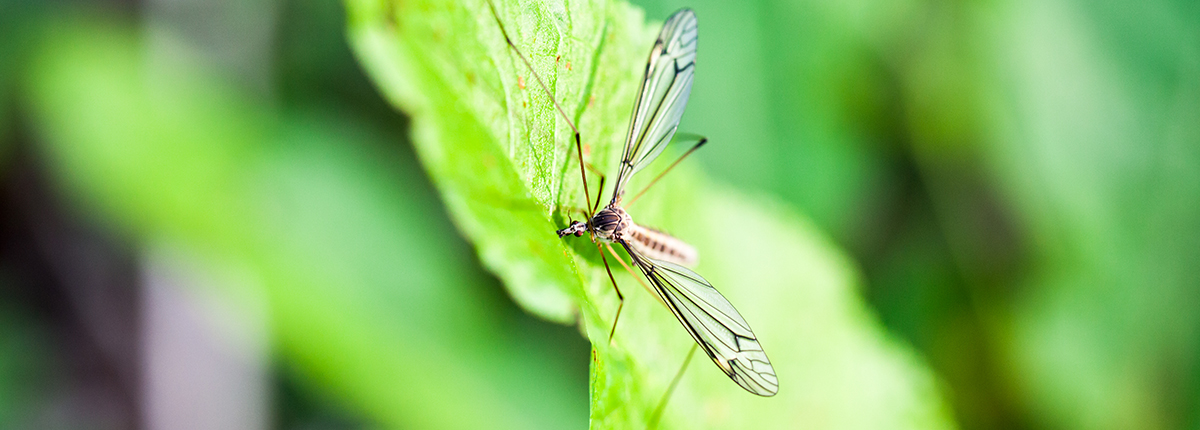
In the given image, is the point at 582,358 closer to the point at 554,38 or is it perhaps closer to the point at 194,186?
the point at 194,186

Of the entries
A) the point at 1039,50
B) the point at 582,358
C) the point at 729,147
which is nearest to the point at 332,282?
the point at 582,358

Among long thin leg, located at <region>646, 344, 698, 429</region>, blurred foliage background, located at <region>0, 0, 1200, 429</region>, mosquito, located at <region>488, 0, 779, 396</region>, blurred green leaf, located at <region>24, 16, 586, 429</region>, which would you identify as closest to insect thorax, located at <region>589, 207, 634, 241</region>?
mosquito, located at <region>488, 0, 779, 396</region>

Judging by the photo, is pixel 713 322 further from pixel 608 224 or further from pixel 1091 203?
pixel 1091 203

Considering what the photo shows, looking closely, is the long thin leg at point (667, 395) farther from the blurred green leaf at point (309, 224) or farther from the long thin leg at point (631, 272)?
the blurred green leaf at point (309, 224)

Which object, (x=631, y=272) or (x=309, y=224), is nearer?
(x=631, y=272)

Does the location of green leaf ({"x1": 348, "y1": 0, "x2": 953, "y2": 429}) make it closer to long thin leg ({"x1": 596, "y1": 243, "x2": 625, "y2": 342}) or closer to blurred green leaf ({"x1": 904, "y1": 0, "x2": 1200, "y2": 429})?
long thin leg ({"x1": 596, "y1": 243, "x2": 625, "y2": 342})

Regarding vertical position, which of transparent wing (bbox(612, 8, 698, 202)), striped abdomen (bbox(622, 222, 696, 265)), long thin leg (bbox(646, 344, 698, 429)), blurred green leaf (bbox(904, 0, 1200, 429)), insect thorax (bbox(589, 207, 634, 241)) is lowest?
long thin leg (bbox(646, 344, 698, 429))

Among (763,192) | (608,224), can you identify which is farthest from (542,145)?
(763,192)

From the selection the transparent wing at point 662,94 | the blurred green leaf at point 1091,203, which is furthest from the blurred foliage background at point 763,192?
the transparent wing at point 662,94

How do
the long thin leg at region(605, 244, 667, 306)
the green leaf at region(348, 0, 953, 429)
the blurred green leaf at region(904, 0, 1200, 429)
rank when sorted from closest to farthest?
the green leaf at region(348, 0, 953, 429), the long thin leg at region(605, 244, 667, 306), the blurred green leaf at region(904, 0, 1200, 429)
